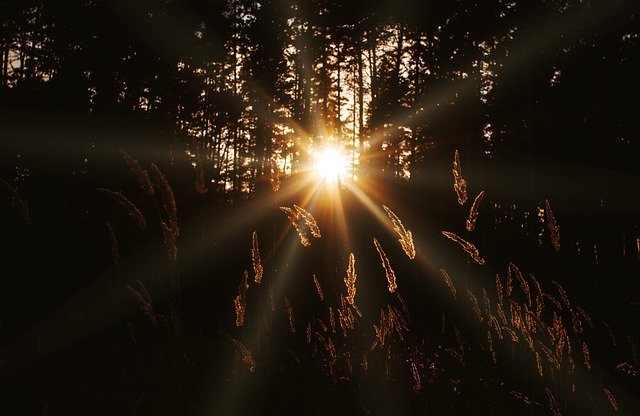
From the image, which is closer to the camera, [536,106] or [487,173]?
[536,106]

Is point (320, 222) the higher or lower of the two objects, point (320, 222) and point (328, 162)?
the lower

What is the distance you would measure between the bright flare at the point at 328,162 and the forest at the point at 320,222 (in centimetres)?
149

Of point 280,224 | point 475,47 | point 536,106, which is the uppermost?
point 475,47

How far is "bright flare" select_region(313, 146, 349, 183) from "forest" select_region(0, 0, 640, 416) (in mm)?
1487

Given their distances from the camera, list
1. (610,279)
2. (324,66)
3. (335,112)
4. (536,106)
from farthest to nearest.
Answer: (335,112), (324,66), (536,106), (610,279)

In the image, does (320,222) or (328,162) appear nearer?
(320,222)

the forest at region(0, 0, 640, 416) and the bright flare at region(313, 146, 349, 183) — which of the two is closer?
the forest at region(0, 0, 640, 416)

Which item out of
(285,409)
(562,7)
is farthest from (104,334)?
(562,7)

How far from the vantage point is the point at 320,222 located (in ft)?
47.6

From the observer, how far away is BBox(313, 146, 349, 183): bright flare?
25.3 metres

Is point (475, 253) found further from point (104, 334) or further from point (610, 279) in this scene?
point (610, 279)

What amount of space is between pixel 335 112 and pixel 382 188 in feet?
38.3

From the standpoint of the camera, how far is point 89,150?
47.0ft

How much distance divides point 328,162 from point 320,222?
13.6 m
